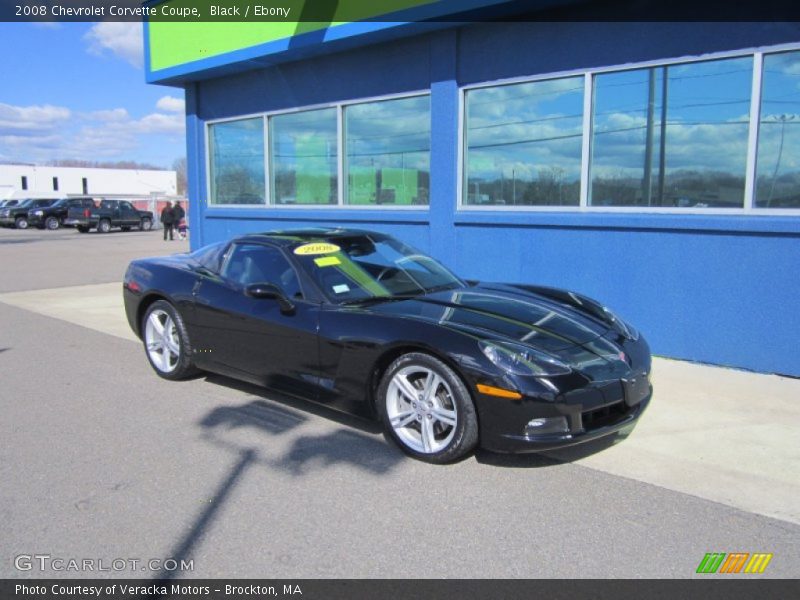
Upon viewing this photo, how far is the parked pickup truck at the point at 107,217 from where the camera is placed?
3164 centimetres

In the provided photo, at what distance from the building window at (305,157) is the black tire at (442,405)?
644 cm

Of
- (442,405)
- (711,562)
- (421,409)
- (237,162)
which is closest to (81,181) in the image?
(237,162)

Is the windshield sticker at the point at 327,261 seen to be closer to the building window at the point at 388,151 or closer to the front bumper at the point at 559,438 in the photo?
the front bumper at the point at 559,438

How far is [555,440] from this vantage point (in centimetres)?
364

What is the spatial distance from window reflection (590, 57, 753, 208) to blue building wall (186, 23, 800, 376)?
235 mm

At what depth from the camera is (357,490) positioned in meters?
3.69

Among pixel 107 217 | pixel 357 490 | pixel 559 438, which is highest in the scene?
pixel 107 217

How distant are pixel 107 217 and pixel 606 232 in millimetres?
30597

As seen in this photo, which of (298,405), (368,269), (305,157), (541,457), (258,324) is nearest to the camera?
Result: (541,457)

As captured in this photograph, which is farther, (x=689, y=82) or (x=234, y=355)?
(x=689, y=82)

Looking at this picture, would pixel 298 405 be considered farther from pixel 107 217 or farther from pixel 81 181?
pixel 81 181
